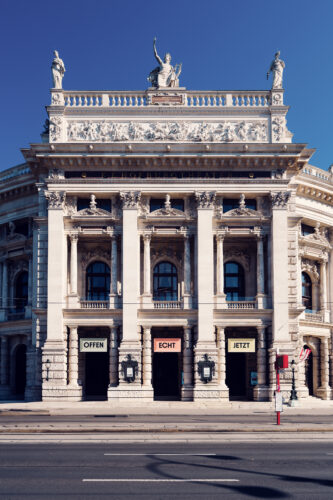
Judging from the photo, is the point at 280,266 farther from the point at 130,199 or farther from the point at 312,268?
the point at 130,199

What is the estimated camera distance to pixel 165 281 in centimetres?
4678

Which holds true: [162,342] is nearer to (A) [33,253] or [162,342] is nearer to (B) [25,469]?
(A) [33,253]

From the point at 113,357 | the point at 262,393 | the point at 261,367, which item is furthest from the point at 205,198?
the point at 262,393

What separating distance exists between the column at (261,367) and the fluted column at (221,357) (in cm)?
230

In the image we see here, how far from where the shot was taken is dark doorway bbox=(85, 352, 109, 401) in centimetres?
4473

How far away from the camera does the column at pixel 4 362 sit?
1919 inches

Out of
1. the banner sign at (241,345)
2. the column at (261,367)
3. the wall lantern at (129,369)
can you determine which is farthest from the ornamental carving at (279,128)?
the wall lantern at (129,369)

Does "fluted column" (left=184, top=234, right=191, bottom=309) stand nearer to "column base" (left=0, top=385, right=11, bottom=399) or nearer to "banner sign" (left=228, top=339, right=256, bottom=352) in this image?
"banner sign" (left=228, top=339, right=256, bottom=352)

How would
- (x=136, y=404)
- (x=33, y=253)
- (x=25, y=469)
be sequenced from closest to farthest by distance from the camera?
(x=25, y=469), (x=136, y=404), (x=33, y=253)

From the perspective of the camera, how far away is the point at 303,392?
4294 centimetres

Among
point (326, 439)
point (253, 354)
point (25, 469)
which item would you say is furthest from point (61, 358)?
point (25, 469)

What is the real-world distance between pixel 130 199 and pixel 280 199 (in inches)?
432

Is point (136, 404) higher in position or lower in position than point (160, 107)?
lower

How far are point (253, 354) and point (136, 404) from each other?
986cm
